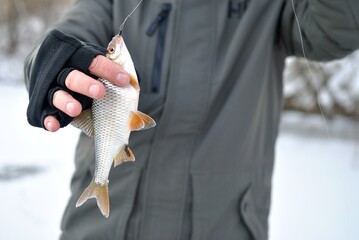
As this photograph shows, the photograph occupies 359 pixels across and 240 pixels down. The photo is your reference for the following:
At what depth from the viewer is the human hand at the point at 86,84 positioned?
1.24 m

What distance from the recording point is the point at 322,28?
5.61ft

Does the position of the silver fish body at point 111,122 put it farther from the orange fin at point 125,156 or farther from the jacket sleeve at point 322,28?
the jacket sleeve at point 322,28

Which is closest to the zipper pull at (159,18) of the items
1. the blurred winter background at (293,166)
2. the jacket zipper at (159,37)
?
the jacket zipper at (159,37)

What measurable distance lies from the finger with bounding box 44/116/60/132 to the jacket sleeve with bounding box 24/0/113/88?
472 millimetres

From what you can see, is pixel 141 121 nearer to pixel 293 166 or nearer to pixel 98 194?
pixel 98 194

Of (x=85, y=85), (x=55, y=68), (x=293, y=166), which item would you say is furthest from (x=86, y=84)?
(x=293, y=166)

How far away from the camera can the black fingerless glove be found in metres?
1.29

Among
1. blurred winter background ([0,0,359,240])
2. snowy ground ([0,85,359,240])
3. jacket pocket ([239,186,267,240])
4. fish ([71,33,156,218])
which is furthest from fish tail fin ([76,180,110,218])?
snowy ground ([0,85,359,240])

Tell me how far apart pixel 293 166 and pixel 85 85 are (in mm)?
3941

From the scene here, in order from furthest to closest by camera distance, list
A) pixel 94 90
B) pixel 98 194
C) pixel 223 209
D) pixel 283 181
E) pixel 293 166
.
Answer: pixel 293 166 → pixel 283 181 → pixel 223 209 → pixel 98 194 → pixel 94 90

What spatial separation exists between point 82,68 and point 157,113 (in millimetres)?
447

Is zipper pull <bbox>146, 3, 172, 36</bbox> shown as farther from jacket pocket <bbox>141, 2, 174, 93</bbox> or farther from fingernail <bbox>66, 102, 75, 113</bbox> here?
fingernail <bbox>66, 102, 75, 113</bbox>

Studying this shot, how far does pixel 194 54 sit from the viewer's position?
1.71 metres

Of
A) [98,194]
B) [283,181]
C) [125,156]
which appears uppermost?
[125,156]
